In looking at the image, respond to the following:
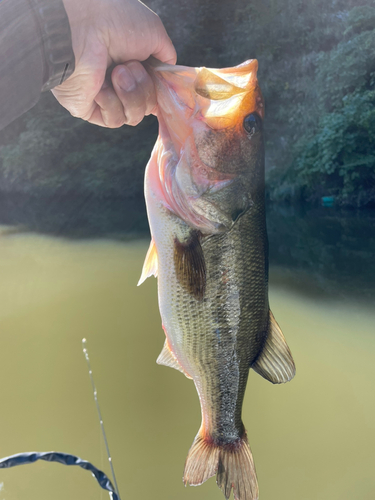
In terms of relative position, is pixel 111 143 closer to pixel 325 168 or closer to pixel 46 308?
pixel 325 168

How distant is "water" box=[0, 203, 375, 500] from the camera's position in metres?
2.69

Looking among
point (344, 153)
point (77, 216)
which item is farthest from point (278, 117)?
point (77, 216)

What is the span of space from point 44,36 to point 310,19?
11892 millimetres

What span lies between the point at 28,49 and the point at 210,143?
48 cm

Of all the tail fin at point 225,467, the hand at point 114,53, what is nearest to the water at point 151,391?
the tail fin at point 225,467

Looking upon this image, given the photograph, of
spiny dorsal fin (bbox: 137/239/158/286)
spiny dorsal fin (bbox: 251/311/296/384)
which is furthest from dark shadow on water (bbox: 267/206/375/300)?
spiny dorsal fin (bbox: 137/239/158/286)

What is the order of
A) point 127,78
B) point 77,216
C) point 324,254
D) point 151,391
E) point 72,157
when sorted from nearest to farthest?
1. point 127,78
2. point 151,391
3. point 324,254
4. point 77,216
5. point 72,157

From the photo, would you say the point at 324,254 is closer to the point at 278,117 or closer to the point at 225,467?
the point at 225,467

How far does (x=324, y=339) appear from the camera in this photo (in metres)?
3.95

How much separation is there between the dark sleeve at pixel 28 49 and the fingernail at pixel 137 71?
0.60ft

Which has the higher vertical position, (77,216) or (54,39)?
(54,39)

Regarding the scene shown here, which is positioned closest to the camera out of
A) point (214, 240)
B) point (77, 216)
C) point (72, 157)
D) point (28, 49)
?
point (28, 49)

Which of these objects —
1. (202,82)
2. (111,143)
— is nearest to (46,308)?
(202,82)

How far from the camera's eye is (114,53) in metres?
1.08
